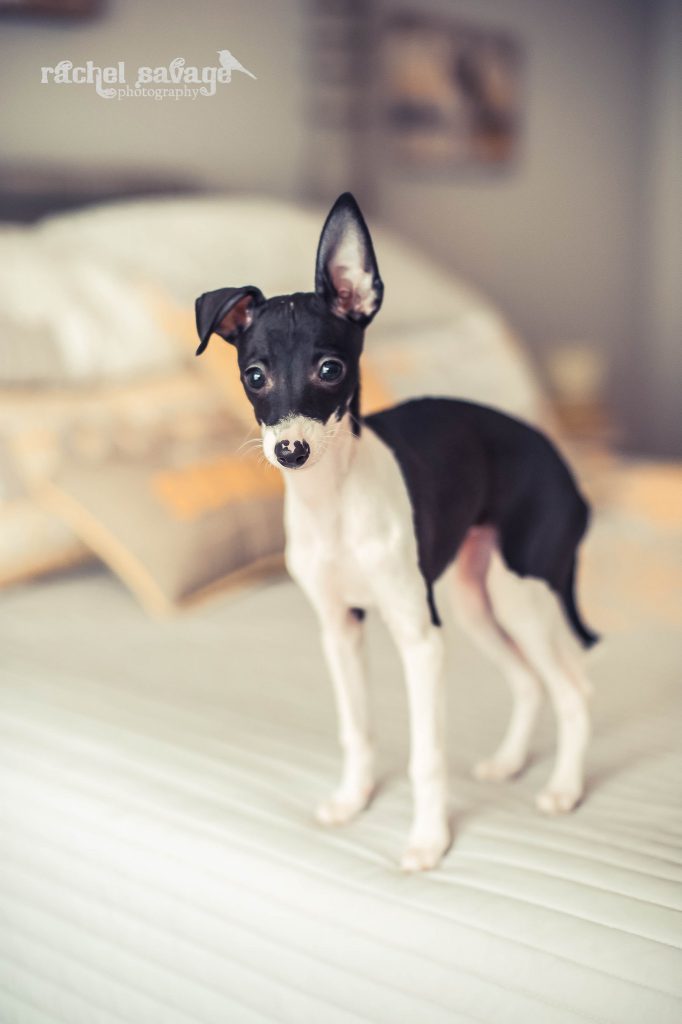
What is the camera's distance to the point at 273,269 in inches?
52.7

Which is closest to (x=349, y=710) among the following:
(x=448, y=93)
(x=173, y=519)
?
(x=173, y=519)

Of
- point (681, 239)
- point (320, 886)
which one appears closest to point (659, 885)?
point (320, 886)

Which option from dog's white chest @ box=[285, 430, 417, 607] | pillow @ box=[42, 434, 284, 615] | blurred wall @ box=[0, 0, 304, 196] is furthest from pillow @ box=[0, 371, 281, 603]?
dog's white chest @ box=[285, 430, 417, 607]

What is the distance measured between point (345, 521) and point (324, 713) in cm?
42

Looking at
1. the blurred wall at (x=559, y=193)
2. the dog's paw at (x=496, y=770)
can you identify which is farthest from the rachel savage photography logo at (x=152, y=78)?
the blurred wall at (x=559, y=193)

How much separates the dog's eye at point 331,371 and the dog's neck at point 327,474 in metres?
0.07

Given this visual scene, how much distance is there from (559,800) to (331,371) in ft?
1.59

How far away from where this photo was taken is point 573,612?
38.8 inches

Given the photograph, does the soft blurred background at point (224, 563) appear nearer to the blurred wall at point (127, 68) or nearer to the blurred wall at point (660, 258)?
the blurred wall at point (127, 68)

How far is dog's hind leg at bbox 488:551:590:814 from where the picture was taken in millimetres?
932

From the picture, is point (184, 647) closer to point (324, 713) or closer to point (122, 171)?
point (324, 713)

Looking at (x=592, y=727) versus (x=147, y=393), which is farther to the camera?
(x=147, y=393)

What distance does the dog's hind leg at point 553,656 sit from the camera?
0.93m

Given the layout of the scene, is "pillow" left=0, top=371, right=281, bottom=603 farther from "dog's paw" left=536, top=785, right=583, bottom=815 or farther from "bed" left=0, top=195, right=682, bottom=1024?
"dog's paw" left=536, top=785, right=583, bottom=815
